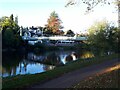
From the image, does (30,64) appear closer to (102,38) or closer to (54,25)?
(102,38)

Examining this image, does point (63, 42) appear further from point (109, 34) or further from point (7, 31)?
point (109, 34)

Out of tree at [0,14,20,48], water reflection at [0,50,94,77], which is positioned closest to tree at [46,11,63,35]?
tree at [0,14,20,48]

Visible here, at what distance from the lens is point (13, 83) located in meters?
14.1

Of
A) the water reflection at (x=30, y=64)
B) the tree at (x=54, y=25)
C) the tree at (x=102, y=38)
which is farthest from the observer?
the tree at (x=54, y=25)

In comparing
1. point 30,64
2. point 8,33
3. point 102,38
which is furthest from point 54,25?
point 30,64

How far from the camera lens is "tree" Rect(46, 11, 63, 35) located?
122 meters

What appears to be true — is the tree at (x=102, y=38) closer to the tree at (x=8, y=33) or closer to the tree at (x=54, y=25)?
the tree at (x=8, y=33)

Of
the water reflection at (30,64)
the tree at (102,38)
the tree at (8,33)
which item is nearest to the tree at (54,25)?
the tree at (8,33)

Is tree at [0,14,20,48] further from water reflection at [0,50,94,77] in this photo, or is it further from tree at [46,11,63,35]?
tree at [46,11,63,35]

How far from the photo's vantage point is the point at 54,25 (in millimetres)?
127375

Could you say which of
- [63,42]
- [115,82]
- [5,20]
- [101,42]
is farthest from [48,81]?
[63,42]

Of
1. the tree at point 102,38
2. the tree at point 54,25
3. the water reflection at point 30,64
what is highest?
the tree at point 54,25

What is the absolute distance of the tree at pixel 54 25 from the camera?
122m

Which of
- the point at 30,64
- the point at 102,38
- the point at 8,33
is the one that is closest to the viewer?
the point at 30,64
